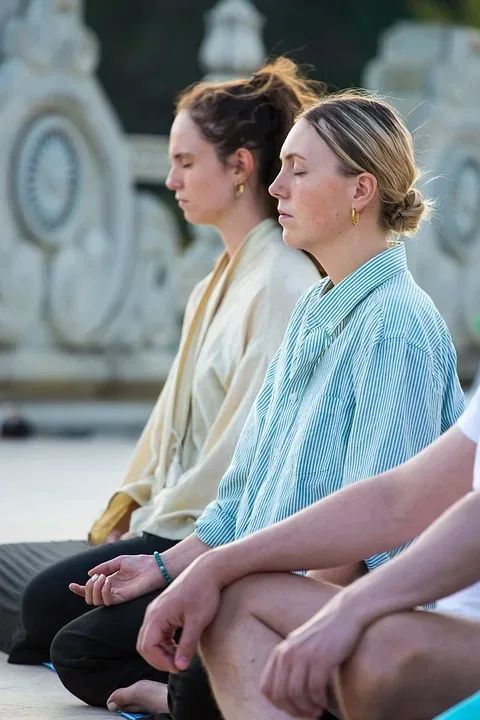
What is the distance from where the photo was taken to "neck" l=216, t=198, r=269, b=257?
421 centimetres

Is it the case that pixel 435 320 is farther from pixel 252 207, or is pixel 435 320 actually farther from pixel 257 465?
pixel 252 207

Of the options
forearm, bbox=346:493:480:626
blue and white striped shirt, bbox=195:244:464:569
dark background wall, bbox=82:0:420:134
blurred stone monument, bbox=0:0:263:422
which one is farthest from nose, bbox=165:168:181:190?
dark background wall, bbox=82:0:420:134

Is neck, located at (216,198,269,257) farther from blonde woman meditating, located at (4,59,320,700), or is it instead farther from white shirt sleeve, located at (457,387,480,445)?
white shirt sleeve, located at (457,387,480,445)

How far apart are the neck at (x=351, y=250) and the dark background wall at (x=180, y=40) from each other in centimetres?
1547

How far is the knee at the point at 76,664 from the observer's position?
11.7 feet

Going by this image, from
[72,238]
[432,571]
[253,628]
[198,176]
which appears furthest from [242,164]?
[72,238]

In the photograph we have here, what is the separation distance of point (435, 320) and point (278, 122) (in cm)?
127

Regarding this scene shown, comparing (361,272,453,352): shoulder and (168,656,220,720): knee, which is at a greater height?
(361,272,453,352): shoulder

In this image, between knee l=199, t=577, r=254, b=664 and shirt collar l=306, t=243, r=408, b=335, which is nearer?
knee l=199, t=577, r=254, b=664

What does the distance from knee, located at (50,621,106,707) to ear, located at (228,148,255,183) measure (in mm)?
1320

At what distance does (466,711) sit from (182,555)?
1.18 m

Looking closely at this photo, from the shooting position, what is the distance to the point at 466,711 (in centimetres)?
211

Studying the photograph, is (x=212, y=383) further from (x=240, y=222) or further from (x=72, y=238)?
(x=72, y=238)

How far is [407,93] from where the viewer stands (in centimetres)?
1264
